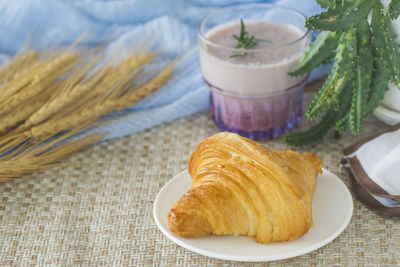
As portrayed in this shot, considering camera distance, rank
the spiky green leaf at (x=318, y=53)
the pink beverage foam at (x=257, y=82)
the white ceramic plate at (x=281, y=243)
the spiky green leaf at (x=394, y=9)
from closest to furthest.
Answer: the white ceramic plate at (x=281, y=243)
the spiky green leaf at (x=394, y=9)
the spiky green leaf at (x=318, y=53)
the pink beverage foam at (x=257, y=82)

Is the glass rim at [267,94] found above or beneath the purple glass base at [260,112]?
above

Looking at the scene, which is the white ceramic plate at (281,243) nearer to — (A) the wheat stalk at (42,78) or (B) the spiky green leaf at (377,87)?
(B) the spiky green leaf at (377,87)

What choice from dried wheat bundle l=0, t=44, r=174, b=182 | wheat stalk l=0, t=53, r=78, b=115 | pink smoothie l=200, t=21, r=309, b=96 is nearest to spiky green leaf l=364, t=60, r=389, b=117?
pink smoothie l=200, t=21, r=309, b=96

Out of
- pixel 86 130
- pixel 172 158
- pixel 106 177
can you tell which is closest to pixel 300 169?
pixel 172 158

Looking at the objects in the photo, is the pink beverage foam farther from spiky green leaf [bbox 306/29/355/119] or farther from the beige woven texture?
spiky green leaf [bbox 306/29/355/119]

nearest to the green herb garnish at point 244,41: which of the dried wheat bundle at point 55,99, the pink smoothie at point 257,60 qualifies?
the pink smoothie at point 257,60

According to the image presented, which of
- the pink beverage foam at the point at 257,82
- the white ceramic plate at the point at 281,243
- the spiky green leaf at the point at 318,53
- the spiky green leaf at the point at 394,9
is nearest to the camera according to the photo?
the white ceramic plate at the point at 281,243

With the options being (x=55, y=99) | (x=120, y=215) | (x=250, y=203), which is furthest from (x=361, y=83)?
(x=55, y=99)
